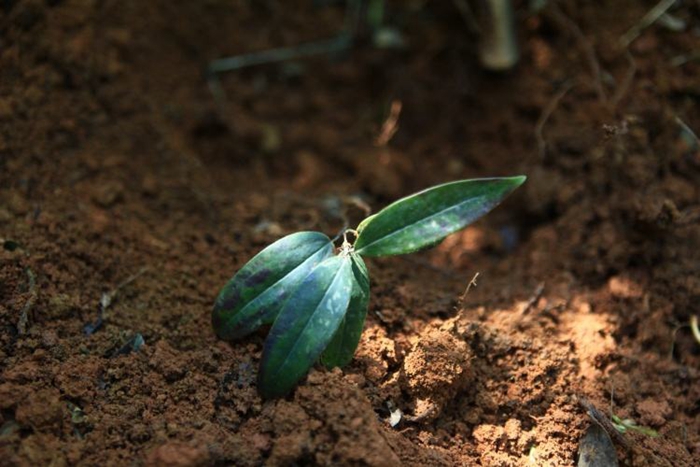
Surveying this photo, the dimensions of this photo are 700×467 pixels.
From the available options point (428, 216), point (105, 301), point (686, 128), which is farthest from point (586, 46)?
point (105, 301)

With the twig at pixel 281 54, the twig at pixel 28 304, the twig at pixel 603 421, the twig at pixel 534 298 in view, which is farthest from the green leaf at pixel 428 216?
the twig at pixel 281 54

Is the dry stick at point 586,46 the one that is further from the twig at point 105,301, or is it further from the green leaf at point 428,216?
the twig at point 105,301

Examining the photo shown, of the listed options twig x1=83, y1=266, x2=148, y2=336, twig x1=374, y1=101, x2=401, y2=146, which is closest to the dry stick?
twig x1=374, y1=101, x2=401, y2=146

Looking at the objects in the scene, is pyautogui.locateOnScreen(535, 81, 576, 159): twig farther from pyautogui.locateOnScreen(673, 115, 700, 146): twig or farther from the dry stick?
pyautogui.locateOnScreen(673, 115, 700, 146): twig

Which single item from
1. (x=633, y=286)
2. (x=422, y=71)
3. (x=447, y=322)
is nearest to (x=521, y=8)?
(x=422, y=71)

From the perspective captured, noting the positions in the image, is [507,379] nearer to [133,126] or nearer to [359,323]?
[359,323]

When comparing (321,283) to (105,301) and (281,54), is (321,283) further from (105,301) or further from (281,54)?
(281,54)
